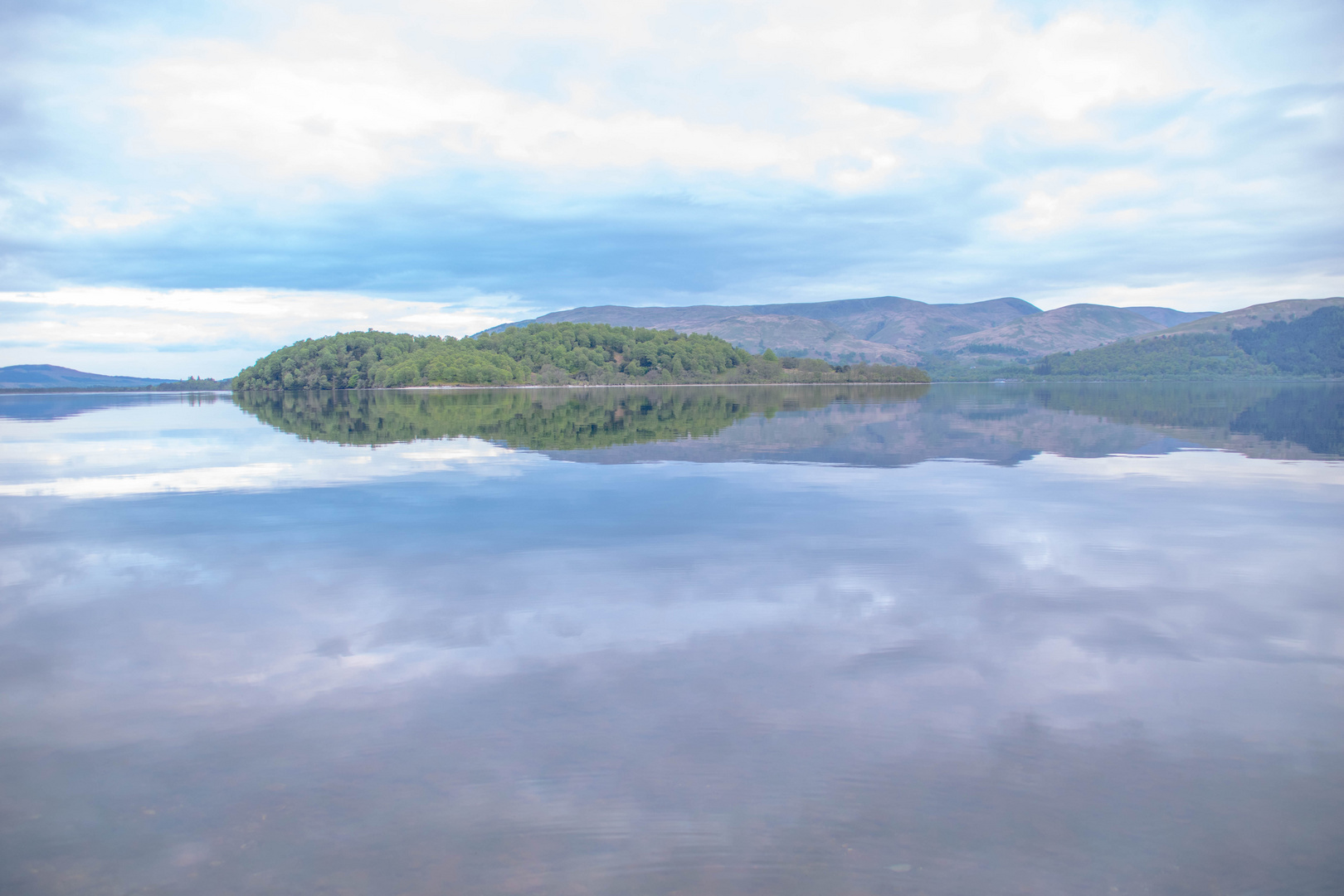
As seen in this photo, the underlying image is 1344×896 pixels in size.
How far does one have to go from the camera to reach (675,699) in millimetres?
6945

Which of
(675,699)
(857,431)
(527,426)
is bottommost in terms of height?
(675,699)

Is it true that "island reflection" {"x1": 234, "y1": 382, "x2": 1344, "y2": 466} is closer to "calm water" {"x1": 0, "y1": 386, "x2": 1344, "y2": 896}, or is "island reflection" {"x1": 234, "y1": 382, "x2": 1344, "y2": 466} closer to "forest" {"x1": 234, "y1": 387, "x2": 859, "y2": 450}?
"forest" {"x1": 234, "y1": 387, "x2": 859, "y2": 450}

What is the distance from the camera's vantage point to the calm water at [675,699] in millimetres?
4961

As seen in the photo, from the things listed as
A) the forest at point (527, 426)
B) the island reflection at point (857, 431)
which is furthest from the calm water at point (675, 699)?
the forest at point (527, 426)

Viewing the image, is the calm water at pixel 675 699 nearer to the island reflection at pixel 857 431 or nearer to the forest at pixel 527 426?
the island reflection at pixel 857 431

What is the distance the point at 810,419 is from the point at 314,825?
42.1 metres

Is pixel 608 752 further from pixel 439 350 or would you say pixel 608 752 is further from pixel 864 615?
pixel 439 350

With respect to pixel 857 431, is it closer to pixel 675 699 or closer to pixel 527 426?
pixel 527 426

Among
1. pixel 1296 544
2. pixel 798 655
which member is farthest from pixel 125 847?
pixel 1296 544

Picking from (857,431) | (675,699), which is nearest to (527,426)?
(857,431)

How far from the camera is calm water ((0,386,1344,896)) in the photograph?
4.96 meters

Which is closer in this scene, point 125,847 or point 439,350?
point 125,847

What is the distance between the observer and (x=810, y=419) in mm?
45781

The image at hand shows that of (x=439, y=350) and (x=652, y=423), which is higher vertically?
(x=439, y=350)
